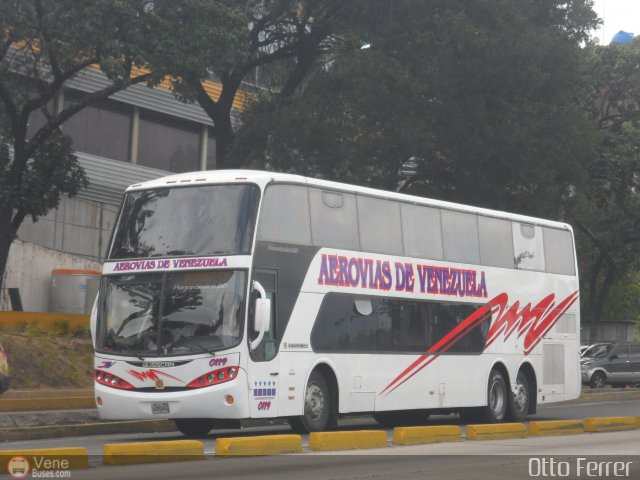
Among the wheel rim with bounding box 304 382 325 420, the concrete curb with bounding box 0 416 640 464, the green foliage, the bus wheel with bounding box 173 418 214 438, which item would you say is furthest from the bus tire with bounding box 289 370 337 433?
the green foliage

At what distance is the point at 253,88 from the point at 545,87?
9408mm

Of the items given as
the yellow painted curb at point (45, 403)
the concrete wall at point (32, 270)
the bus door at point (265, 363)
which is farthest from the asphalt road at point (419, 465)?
the concrete wall at point (32, 270)

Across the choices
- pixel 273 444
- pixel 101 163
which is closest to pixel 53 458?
pixel 273 444

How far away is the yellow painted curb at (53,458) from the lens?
1198 centimetres

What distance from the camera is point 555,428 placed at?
1930 centimetres

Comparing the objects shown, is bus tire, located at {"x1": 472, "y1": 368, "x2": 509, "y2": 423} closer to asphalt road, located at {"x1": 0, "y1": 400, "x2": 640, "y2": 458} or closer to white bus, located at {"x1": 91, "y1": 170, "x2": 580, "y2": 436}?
white bus, located at {"x1": 91, "y1": 170, "x2": 580, "y2": 436}

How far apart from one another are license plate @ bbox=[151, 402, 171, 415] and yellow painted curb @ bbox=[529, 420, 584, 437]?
5.78 metres

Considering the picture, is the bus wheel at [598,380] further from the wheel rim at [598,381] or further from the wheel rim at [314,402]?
the wheel rim at [314,402]

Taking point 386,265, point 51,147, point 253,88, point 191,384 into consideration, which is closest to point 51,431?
point 191,384

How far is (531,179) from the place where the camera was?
3316cm

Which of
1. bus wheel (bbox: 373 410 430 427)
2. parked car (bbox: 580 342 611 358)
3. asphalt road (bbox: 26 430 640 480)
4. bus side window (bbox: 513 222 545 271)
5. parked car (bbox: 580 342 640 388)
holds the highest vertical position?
A: bus side window (bbox: 513 222 545 271)

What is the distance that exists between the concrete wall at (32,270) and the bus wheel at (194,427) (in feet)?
74.3

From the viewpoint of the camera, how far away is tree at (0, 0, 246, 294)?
2702 cm

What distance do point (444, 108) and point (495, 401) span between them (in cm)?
1120
